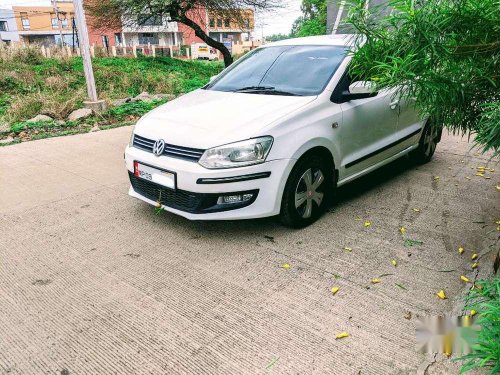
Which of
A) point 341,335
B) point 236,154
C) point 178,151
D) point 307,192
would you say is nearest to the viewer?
point 341,335

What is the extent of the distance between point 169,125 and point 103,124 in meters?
5.53

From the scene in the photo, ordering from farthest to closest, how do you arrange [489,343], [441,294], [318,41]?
[318,41]
[441,294]
[489,343]

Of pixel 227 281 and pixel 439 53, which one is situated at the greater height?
pixel 439 53

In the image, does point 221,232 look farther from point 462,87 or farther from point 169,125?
point 462,87

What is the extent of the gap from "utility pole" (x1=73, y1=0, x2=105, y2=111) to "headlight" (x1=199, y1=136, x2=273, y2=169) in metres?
6.78

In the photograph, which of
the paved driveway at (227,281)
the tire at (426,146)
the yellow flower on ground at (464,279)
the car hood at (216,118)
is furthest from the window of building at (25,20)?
the yellow flower on ground at (464,279)

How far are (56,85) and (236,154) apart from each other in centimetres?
1012

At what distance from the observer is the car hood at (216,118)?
11.1ft

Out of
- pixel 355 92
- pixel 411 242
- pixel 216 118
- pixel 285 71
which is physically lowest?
pixel 411 242

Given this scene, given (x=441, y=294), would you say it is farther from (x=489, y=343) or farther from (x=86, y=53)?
(x=86, y=53)

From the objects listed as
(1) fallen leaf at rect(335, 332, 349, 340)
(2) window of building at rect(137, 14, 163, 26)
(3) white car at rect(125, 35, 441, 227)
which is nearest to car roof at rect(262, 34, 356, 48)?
(3) white car at rect(125, 35, 441, 227)

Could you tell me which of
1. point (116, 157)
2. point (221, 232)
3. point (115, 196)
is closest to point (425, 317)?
point (221, 232)

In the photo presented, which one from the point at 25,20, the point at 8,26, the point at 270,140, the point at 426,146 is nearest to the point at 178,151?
the point at 270,140

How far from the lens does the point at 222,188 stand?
3369 millimetres
